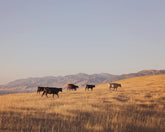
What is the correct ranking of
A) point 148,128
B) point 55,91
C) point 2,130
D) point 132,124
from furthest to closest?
point 55,91, point 132,124, point 148,128, point 2,130

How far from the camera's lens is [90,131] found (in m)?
5.86

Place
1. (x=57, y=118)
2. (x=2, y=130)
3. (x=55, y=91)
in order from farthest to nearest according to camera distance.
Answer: (x=55, y=91), (x=57, y=118), (x=2, y=130)

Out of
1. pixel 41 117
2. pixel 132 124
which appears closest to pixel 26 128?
pixel 41 117

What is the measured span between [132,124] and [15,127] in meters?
5.19

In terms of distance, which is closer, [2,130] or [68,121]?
[2,130]

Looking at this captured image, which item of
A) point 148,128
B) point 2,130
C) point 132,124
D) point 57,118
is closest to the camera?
point 2,130

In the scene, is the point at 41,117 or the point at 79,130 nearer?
the point at 79,130

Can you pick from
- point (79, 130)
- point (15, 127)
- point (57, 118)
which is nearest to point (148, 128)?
point (79, 130)

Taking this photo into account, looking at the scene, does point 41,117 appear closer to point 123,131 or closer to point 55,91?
point 123,131

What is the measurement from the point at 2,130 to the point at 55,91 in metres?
13.7

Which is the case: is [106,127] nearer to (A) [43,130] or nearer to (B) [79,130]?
(B) [79,130]

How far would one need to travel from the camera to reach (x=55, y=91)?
766 inches

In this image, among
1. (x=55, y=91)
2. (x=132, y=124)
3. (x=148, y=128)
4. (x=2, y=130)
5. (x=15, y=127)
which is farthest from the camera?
(x=55, y=91)

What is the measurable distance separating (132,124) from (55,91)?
45.1ft
